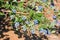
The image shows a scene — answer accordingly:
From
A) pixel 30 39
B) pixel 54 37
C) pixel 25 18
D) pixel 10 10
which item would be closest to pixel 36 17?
pixel 25 18

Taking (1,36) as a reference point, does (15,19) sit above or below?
above

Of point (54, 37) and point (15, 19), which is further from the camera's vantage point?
point (54, 37)

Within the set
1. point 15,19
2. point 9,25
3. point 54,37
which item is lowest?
point 54,37

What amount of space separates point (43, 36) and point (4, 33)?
1.77ft

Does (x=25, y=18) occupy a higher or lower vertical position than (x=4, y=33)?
higher

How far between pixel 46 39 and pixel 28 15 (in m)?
0.65

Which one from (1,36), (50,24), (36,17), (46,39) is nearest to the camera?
(36,17)

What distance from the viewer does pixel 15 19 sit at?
2.19m

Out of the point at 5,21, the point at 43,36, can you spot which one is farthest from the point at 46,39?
the point at 5,21

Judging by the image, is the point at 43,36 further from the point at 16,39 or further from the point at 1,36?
the point at 1,36

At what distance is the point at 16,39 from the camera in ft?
8.57

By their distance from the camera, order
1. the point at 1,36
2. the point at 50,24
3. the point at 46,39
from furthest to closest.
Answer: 1. the point at 46,39
2. the point at 1,36
3. the point at 50,24

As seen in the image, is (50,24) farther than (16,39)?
No

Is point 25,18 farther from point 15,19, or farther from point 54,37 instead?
point 54,37
